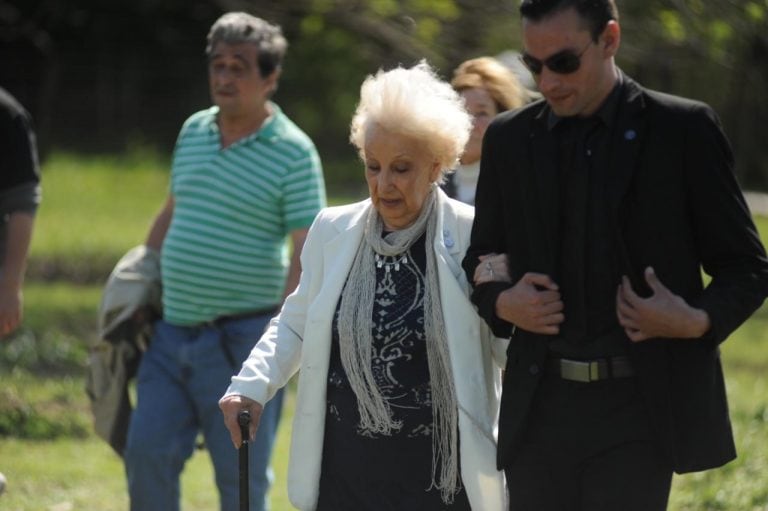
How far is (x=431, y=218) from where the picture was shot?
4.25 m

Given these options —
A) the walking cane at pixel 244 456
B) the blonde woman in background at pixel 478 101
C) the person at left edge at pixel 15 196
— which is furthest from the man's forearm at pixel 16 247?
the walking cane at pixel 244 456

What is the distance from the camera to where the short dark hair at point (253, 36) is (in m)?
5.87

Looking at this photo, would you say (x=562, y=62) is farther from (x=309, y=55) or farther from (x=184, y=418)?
Result: (x=309, y=55)

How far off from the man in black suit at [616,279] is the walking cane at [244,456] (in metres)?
0.73

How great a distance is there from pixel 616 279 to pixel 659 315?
179 millimetres

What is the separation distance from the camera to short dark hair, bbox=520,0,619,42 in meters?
3.66

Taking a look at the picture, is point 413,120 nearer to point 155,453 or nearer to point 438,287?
point 438,287

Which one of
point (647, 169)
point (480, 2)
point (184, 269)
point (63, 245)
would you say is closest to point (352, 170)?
point (63, 245)

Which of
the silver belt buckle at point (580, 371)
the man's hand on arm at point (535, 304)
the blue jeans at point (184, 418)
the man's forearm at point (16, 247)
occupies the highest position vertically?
the man's hand on arm at point (535, 304)

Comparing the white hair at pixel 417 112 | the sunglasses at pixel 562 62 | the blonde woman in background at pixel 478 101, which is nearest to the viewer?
the sunglasses at pixel 562 62

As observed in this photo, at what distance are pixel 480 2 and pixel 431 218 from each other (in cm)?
738

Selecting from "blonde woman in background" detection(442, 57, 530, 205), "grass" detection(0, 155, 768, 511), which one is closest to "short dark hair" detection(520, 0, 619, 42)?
"blonde woman in background" detection(442, 57, 530, 205)

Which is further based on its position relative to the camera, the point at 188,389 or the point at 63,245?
the point at 63,245

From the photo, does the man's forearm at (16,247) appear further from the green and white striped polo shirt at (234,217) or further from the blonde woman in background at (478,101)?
the blonde woman in background at (478,101)
